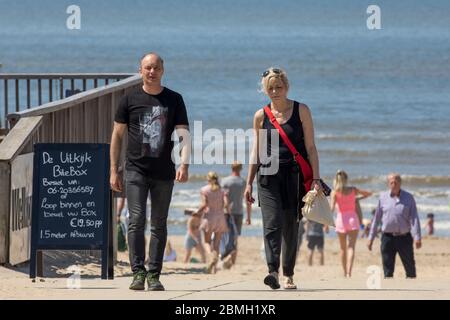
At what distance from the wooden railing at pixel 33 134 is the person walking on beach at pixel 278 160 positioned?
2.70m

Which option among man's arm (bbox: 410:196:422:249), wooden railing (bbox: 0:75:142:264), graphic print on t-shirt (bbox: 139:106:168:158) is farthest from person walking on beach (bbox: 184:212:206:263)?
graphic print on t-shirt (bbox: 139:106:168:158)

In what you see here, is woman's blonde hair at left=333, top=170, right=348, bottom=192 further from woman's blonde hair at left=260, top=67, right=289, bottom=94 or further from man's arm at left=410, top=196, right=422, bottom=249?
woman's blonde hair at left=260, top=67, right=289, bottom=94

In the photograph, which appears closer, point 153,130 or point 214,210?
point 153,130

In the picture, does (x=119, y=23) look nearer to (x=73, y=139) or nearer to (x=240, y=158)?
(x=240, y=158)

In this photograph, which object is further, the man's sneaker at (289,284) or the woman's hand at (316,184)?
the man's sneaker at (289,284)

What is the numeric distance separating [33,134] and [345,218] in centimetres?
551

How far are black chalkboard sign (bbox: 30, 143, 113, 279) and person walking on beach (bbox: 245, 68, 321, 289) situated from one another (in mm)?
1493

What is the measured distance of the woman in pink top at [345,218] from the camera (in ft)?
54.1

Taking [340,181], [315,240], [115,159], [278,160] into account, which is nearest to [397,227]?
[340,181]

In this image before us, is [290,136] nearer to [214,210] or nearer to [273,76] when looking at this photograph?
[273,76]

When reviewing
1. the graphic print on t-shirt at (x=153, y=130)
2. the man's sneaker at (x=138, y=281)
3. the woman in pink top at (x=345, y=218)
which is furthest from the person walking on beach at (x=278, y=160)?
the woman in pink top at (x=345, y=218)

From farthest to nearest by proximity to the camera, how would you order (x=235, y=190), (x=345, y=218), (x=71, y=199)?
(x=235, y=190), (x=345, y=218), (x=71, y=199)

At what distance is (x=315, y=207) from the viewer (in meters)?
9.82

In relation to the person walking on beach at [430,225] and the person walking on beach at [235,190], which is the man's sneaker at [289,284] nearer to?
the person walking on beach at [235,190]
